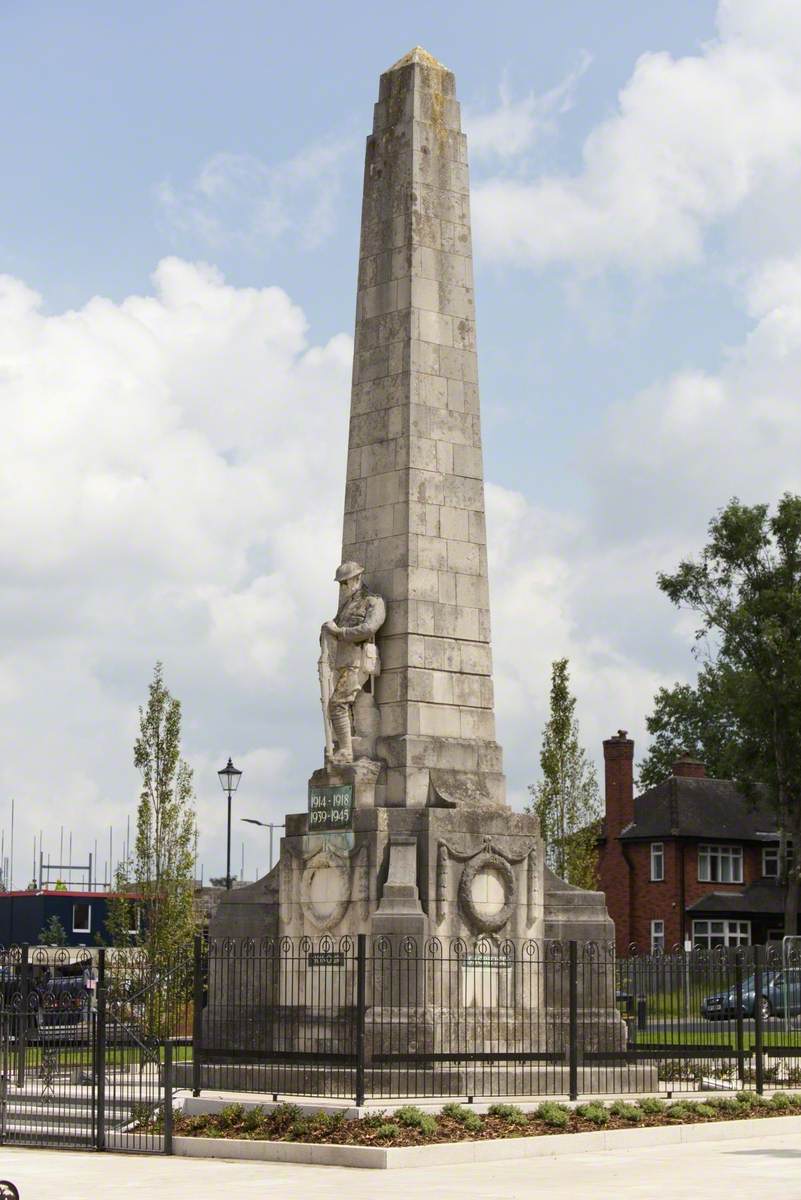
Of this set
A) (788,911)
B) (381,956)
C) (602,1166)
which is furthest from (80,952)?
(602,1166)

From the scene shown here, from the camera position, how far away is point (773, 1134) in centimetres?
2200

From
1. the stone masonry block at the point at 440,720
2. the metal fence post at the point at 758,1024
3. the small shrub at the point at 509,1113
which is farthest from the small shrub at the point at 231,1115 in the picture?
the metal fence post at the point at 758,1024

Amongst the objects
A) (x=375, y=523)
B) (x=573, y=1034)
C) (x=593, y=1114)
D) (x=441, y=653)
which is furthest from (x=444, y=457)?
(x=593, y=1114)

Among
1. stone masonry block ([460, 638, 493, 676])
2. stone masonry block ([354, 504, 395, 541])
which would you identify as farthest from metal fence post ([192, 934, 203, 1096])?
stone masonry block ([354, 504, 395, 541])

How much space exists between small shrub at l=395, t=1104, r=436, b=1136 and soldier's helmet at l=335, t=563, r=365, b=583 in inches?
306

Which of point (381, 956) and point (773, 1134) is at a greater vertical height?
point (381, 956)

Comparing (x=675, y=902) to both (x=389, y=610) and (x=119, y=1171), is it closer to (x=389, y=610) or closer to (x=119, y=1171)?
(x=389, y=610)

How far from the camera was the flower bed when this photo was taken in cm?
1988

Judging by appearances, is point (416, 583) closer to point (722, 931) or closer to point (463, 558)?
point (463, 558)

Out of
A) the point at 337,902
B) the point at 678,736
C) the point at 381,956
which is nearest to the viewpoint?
the point at 381,956

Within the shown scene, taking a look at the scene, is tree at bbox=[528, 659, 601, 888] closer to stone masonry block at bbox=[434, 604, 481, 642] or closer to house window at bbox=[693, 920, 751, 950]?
stone masonry block at bbox=[434, 604, 481, 642]

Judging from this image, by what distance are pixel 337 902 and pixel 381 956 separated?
2026 mm

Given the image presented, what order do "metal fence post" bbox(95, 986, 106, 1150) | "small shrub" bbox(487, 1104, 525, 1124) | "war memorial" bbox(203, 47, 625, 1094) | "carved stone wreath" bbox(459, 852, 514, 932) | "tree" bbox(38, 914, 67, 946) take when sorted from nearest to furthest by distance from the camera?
"small shrub" bbox(487, 1104, 525, 1124) < "metal fence post" bbox(95, 986, 106, 1150) < "war memorial" bbox(203, 47, 625, 1094) < "carved stone wreath" bbox(459, 852, 514, 932) < "tree" bbox(38, 914, 67, 946)

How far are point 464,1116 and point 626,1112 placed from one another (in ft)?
6.94
